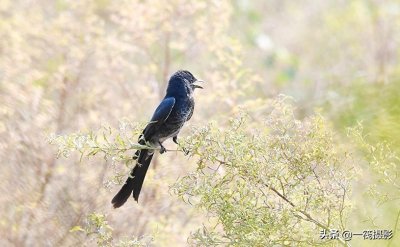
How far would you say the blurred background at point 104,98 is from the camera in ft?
16.0

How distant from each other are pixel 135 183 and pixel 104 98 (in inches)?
101

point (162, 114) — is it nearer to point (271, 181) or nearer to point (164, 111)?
point (164, 111)

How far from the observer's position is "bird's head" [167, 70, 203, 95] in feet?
13.2

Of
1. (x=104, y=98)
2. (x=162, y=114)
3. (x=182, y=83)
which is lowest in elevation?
(x=162, y=114)

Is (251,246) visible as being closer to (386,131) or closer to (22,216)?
(386,131)

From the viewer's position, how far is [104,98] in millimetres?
6070

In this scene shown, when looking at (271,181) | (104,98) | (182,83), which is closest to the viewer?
(271,181)

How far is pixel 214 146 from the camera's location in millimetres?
2787

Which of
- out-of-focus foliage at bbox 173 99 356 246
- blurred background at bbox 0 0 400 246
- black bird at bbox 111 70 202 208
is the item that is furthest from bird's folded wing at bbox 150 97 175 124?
out-of-focus foliage at bbox 173 99 356 246

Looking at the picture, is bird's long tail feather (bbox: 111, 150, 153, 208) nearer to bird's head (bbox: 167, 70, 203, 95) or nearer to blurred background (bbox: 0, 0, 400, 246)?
bird's head (bbox: 167, 70, 203, 95)

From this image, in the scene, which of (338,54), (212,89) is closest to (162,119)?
(212,89)

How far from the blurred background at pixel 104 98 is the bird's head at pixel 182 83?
38 centimetres

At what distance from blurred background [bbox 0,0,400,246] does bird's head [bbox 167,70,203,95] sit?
1.23 feet

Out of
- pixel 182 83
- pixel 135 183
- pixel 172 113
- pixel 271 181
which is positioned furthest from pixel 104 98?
pixel 271 181
